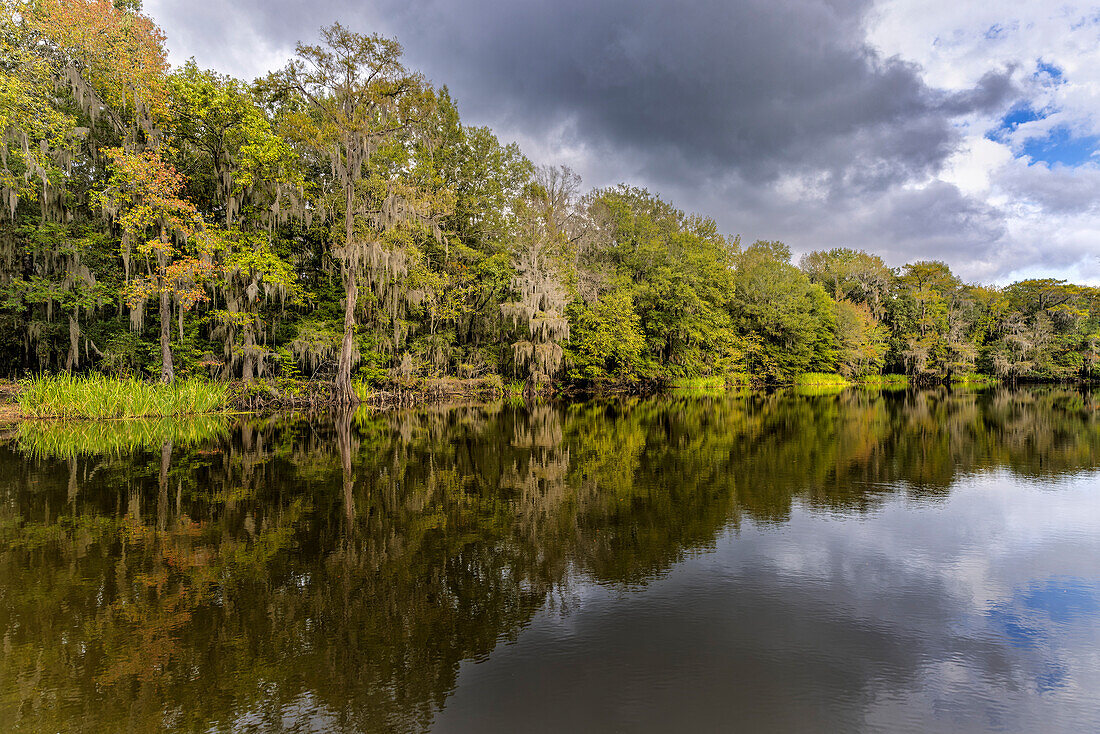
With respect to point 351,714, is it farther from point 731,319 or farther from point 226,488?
point 731,319

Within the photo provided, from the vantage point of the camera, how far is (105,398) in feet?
52.6

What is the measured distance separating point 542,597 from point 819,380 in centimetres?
5283

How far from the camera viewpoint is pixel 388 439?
45.5 feet

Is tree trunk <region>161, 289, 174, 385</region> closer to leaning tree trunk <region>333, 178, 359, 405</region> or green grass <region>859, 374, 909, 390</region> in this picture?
leaning tree trunk <region>333, 178, 359, 405</region>

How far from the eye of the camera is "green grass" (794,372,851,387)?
48.6 metres

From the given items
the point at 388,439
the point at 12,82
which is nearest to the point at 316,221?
the point at 12,82

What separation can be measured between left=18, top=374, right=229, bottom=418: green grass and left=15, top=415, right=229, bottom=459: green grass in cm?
38

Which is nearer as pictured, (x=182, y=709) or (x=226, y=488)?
(x=182, y=709)

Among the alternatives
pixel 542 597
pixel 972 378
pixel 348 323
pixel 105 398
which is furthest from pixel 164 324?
pixel 972 378

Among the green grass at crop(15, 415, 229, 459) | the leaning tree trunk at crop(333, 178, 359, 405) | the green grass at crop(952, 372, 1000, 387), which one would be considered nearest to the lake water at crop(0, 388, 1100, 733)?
the green grass at crop(15, 415, 229, 459)

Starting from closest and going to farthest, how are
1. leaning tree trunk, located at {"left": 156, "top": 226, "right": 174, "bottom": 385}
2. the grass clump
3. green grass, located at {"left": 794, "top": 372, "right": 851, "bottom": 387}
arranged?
leaning tree trunk, located at {"left": 156, "top": 226, "right": 174, "bottom": 385}
the grass clump
green grass, located at {"left": 794, "top": 372, "right": 851, "bottom": 387}

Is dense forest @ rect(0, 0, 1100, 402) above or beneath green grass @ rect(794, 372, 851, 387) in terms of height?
above

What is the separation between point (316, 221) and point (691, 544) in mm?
23672

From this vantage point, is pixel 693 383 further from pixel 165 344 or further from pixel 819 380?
pixel 165 344
